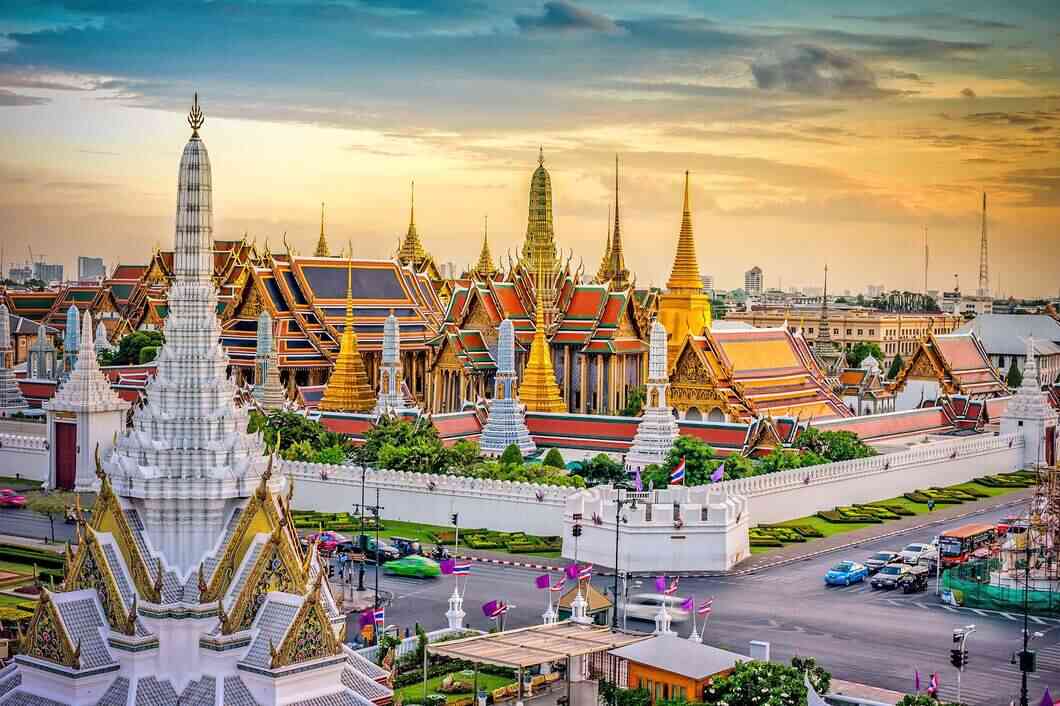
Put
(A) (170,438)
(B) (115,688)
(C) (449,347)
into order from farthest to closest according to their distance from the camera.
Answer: (C) (449,347) → (A) (170,438) → (B) (115,688)

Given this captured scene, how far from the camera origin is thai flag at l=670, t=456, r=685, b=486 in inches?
1646

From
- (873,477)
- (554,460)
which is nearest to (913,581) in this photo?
(873,477)

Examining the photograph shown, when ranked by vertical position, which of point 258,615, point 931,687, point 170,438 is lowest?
point 931,687

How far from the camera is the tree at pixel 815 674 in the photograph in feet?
86.7

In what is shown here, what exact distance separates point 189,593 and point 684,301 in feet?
161

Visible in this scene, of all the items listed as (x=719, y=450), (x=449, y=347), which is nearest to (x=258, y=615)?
(x=719, y=450)

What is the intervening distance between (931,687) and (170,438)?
13.3m

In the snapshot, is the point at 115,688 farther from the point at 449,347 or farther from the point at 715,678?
the point at 449,347

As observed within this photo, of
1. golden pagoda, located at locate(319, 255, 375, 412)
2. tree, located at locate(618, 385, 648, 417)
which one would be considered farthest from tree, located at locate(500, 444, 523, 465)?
tree, located at locate(618, 385, 648, 417)

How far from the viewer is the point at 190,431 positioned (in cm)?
2442

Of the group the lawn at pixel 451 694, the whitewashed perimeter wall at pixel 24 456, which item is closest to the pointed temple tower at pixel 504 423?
the whitewashed perimeter wall at pixel 24 456

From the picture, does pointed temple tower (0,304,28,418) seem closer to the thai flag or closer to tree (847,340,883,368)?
the thai flag

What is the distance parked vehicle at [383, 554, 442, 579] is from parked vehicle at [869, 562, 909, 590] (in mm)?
10249

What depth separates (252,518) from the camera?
910 inches
